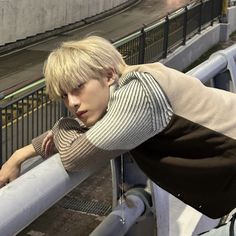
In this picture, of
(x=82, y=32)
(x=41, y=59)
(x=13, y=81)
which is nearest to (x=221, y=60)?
(x=13, y=81)

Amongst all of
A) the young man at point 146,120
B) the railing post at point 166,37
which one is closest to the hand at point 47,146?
the young man at point 146,120

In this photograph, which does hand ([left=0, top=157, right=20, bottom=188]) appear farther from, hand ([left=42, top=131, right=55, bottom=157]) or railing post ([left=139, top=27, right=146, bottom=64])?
railing post ([left=139, top=27, right=146, bottom=64])

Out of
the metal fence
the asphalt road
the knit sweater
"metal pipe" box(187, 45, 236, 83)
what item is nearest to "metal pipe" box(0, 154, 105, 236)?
the knit sweater

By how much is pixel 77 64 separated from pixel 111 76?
0.49ft

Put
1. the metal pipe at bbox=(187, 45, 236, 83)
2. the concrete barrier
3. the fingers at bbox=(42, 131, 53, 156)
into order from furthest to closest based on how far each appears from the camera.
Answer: the concrete barrier → the metal pipe at bbox=(187, 45, 236, 83) → the fingers at bbox=(42, 131, 53, 156)

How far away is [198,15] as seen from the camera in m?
14.8

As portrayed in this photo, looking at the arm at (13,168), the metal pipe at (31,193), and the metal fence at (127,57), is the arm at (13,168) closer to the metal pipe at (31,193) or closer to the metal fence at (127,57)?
the metal pipe at (31,193)

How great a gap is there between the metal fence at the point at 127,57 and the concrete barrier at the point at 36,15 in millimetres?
6406

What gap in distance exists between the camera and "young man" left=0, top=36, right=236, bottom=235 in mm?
2111

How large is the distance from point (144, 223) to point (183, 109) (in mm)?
745

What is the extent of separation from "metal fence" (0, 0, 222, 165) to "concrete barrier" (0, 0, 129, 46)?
21.0 feet

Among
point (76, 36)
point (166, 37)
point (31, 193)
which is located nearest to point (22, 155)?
point (31, 193)

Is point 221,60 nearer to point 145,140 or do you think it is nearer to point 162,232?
point 162,232

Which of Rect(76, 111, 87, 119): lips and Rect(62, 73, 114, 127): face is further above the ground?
Rect(62, 73, 114, 127): face
